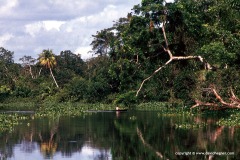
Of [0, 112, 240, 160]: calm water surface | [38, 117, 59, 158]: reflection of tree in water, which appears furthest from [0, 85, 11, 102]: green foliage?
[38, 117, 59, 158]: reflection of tree in water

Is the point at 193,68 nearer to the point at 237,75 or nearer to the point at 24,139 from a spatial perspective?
the point at 237,75

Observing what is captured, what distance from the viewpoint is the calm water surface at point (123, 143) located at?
16.7m

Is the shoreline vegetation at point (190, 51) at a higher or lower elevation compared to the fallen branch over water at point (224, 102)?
A: higher

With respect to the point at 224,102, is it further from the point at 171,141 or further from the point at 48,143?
the point at 48,143

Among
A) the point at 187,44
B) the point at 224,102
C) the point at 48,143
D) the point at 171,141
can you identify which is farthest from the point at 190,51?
the point at 48,143

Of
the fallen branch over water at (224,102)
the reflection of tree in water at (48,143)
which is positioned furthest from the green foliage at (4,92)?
the fallen branch over water at (224,102)

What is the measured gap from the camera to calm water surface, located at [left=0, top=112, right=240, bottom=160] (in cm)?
1672

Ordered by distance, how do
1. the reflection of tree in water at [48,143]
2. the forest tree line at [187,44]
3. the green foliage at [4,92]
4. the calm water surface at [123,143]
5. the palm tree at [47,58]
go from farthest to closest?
the palm tree at [47,58], the green foliage at [4,92], the forest tree line at [187,44], the reflection of tree in water at [48,143], the calm water surface at [123,143]

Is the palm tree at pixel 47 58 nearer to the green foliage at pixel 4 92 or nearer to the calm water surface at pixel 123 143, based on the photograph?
the green foliage at pixel 4 92

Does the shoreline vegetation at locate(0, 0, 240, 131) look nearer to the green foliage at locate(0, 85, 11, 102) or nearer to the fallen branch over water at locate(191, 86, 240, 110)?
the fallen branch over water at locate(191, 86, 240, 110)

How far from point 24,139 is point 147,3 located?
453 inches

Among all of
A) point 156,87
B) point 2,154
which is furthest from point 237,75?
point 156,87

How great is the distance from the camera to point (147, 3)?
27.3 metres

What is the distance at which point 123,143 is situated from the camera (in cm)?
2033
